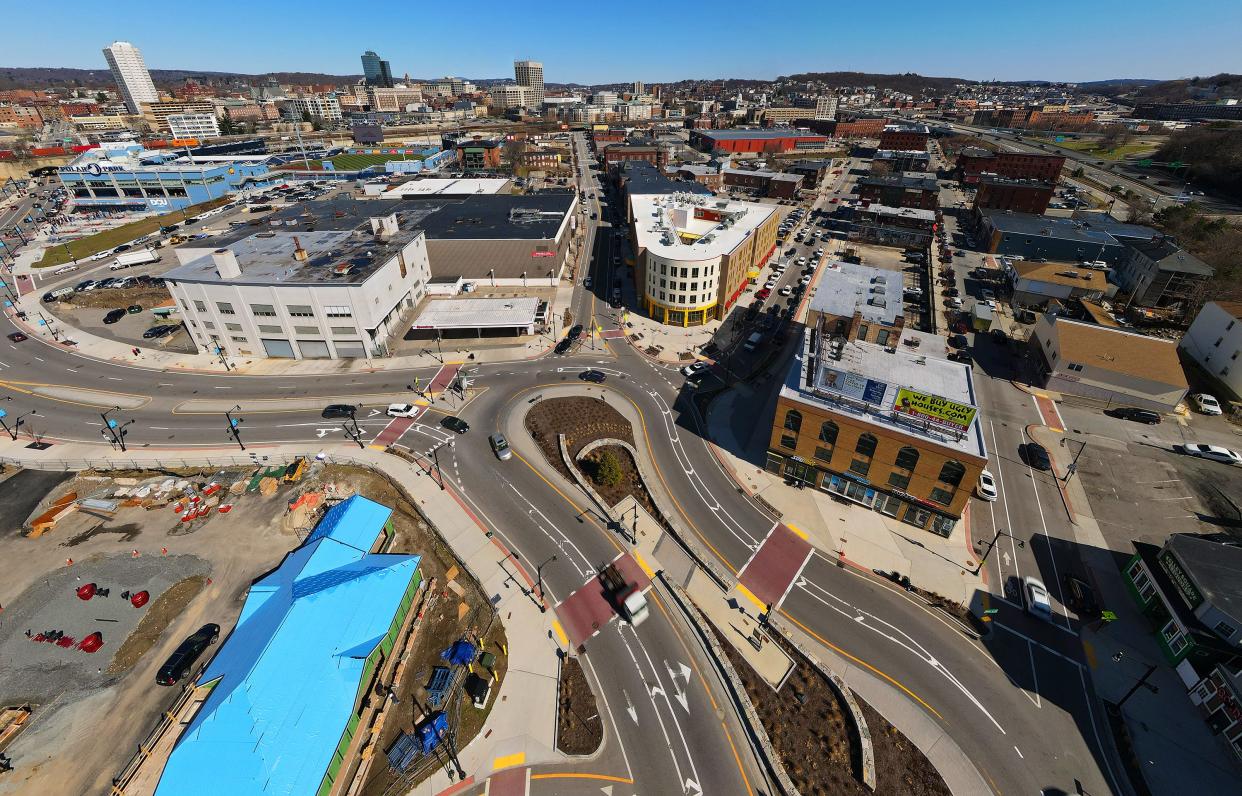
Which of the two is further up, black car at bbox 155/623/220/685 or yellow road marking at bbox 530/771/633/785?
black car at bbox 155/623/220/685

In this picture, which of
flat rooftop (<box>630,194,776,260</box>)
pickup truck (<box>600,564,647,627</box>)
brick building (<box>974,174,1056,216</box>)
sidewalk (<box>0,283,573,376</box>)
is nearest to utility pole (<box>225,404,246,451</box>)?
sidewalk (<box>0,283,573,376</box>)

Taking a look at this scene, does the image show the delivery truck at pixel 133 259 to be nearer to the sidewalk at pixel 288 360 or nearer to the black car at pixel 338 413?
the sidewalk at pixel 288 360

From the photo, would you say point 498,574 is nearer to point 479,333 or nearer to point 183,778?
point 183,778

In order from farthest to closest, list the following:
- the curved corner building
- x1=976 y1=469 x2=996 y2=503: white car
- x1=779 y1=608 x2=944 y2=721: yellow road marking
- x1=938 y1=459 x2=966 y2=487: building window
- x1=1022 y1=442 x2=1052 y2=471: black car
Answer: the curved corner building → x1=1022 y1=442 x2=1052 y2=471: black car → x1=976 y1=469 x2=996 y2=503: white car → x1=938 y1=459 x2=966 y2=487: building window → x1=779 y1=608 x2=944 y2=721: yellow road marking

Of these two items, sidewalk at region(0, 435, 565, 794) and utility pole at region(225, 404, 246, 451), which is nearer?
sidewalk at region(0, 435, 565, 794)

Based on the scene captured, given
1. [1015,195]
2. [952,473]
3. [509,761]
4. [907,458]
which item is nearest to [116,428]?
[509,761]

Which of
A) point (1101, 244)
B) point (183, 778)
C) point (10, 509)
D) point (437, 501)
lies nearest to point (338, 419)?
point (437, 501)

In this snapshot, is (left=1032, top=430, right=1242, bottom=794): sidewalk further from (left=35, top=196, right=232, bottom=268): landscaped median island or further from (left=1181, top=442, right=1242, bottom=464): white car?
(left=35, top=196, right=232, bottom=268): landscaped median island
